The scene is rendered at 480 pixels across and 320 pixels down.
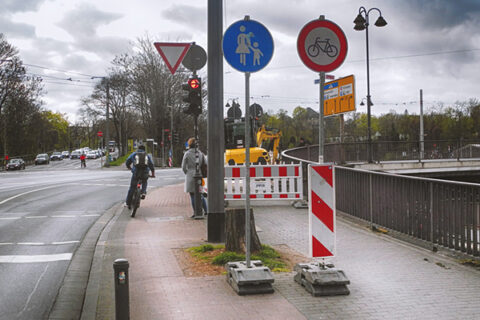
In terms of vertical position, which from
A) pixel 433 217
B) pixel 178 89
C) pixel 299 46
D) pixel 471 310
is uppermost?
pixel 178 89

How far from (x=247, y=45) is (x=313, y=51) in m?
0.76

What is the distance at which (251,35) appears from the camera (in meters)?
5.88

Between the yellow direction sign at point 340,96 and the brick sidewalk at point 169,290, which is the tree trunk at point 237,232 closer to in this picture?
the brick sidewalk at point 169,290

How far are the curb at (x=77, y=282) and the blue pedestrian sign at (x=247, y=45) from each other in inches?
125

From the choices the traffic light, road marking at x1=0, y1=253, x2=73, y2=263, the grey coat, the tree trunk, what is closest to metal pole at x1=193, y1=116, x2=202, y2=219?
the grey coat

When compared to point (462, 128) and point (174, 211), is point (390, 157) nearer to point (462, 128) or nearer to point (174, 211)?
point (174, 211)

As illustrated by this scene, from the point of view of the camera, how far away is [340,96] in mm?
6504

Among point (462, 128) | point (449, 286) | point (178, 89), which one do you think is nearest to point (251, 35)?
point (449, 286)

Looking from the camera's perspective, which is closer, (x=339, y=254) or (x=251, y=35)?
(x=251, y=35)

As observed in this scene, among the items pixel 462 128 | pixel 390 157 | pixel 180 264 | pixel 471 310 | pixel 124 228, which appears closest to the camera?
pixel 471 310

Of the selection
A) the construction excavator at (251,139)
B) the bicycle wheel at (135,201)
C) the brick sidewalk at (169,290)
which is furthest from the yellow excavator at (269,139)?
the brick sidewalk at (169,290)

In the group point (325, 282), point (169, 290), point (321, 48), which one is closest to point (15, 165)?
point (169, 290)

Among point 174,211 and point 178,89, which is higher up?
point 178,89

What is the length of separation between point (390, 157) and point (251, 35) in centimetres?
2422
